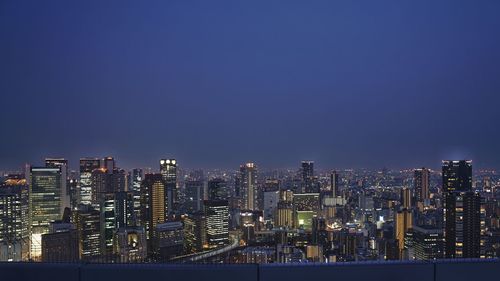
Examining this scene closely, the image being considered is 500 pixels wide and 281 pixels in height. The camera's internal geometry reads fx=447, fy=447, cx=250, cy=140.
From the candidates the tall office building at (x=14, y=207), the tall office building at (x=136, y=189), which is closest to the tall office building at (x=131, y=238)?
the tall office building at (x=136, y=189)

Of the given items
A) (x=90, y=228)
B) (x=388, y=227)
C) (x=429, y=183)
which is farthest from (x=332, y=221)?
(x=90, y=228)

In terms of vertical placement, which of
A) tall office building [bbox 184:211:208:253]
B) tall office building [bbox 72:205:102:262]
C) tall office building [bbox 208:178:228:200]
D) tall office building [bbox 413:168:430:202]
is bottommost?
tall office building [bbox 184:211:208:253]

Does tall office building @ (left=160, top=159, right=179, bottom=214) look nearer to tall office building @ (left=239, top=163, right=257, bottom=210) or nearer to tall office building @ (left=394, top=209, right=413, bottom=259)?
tall office building @ (left=239, top=163, right=257, bottom=210)

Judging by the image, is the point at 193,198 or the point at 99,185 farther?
the point at 193,198

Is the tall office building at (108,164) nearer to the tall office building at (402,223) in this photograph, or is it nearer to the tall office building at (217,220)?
the tall office building at (217,220)

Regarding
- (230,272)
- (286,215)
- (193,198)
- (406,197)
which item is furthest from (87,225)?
(230,272)

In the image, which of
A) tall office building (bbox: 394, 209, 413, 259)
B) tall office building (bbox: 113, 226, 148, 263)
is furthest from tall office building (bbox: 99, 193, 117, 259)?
tall office building (bbox: 394, 209, 413, 259)

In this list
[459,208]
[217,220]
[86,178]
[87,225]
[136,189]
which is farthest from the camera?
[217,220]

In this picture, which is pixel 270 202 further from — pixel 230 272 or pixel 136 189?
pixel 230 272
